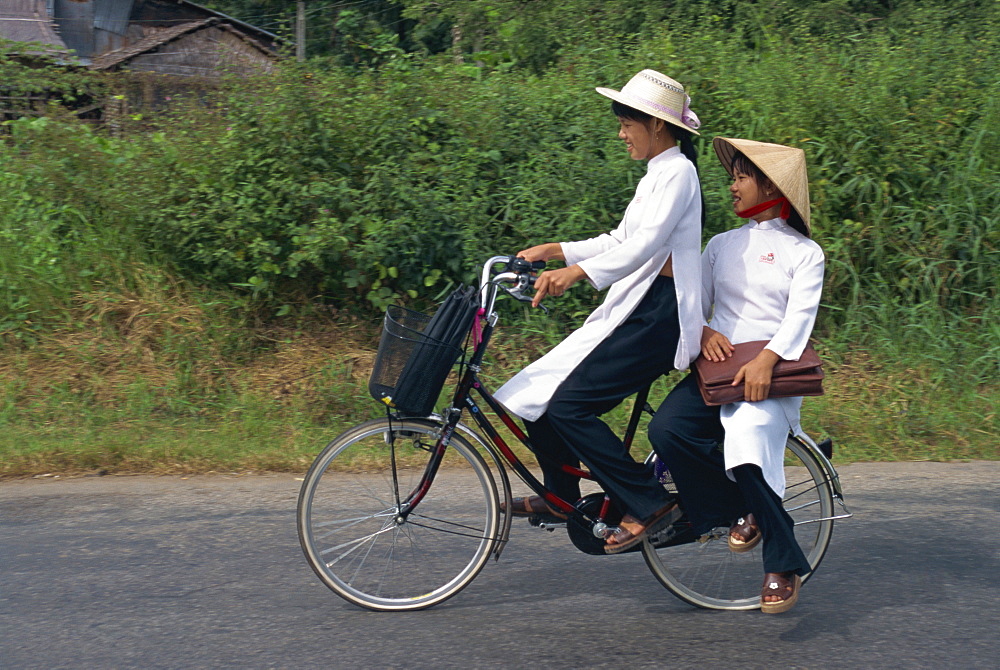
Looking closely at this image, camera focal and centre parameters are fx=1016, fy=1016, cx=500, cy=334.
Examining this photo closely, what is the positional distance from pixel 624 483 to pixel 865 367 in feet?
12.9

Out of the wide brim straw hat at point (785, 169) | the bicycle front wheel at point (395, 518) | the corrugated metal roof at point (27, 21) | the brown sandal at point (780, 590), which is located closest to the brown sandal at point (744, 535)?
the brown sandal at point (780, 590)

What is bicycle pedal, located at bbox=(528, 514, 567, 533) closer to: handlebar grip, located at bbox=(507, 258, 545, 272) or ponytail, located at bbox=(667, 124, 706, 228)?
handlebar grip, located at bbox=(507, 258, 545, 272)

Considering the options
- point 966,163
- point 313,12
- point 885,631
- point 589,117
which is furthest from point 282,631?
point 313,12

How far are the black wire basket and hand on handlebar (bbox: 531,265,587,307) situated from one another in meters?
0.37

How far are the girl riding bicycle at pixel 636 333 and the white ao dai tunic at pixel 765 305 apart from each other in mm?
180

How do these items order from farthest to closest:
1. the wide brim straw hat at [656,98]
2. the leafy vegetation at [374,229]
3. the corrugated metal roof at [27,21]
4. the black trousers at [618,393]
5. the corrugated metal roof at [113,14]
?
the corrugated metal roof at [113,14]
the corrugated metal roof at [27,21]
the leafy vegetation at [374,229]
the black trousers at [618,393]
the wide brim straw hat at [656,98]

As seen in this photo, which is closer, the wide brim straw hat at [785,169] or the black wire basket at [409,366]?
the black wire basket at [409,366]

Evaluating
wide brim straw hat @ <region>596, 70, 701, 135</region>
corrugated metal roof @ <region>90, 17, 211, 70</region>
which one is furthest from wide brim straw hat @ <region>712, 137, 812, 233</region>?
corrugated metal roof @ <region>90, 17, 211, 70</region>

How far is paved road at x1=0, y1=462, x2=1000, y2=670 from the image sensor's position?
3.50 metres

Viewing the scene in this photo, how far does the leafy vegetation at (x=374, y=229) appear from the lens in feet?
22.3

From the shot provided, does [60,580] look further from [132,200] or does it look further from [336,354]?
[132,200]

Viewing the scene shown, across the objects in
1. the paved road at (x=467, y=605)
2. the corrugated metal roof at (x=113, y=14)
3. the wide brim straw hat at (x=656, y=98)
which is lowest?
the paved road at (x=467, y=605)

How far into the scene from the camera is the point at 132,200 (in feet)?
25.5

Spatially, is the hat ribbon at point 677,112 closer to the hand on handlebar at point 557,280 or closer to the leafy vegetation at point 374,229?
the hand on handlebar at point 557,280
